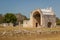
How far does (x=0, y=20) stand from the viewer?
76688mm

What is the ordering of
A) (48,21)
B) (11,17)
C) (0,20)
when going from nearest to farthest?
1. (48,21)
2. (11,17)
3. (0,20)

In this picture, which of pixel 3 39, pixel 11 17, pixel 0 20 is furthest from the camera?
pixel 0 20

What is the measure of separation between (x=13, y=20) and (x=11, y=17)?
5.34ft

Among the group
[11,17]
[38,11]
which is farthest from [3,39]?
[11,17]

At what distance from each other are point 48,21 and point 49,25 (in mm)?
1562

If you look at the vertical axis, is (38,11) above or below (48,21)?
above

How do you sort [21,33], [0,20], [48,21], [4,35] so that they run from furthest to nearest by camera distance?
[0,20]
[48,21]
[21,33]
[4,35]

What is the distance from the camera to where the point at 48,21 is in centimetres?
4116

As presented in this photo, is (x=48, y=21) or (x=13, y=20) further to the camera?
(x=13, y=20)

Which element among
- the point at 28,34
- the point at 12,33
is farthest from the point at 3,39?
the point at 28,34

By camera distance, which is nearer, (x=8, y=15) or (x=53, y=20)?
(x=53, y=20)

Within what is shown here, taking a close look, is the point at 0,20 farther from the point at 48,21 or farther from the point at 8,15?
the point at 48,21

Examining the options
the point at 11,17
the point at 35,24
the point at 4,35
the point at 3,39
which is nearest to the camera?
the point at 3,39

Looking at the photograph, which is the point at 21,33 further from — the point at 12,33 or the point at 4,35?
the point at 4,35
